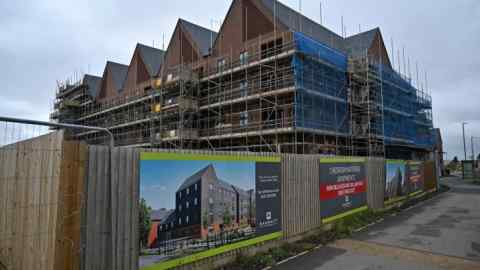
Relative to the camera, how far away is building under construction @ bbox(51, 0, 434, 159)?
19.2 metres

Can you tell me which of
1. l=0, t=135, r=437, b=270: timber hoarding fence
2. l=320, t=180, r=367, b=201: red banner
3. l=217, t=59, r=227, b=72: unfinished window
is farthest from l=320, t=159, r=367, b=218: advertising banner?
l=217, t=59, r=227, b=72: unfinished window

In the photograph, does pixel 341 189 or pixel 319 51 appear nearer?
pixel 341 189

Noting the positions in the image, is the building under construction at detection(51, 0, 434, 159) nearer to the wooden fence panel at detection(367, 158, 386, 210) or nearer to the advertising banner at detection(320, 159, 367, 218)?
the wooden fence panel at detection(367, 158, 386, 210)

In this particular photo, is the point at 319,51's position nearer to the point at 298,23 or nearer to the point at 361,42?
the point at 298,23

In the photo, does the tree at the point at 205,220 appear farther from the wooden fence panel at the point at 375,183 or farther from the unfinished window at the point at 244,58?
the unfinished window at the point at 244,58

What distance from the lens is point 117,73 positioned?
41.4 meters

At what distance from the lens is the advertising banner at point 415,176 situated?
59.5 ft

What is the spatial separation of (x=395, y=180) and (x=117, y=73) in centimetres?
3803

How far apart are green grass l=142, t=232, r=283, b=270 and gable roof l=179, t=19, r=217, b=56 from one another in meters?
22.8

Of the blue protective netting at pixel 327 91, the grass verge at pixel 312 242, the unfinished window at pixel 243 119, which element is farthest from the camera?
the unfinished window at pixel 243 119

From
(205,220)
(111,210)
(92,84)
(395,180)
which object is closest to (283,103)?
(395,180)

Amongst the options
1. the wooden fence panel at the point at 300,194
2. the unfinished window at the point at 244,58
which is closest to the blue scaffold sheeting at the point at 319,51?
the unfinished window at the point at 244,58

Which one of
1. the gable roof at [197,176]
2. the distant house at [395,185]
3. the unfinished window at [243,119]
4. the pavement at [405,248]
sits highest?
the unfinished window at [243,119]

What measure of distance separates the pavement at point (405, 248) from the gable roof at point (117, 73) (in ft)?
122
